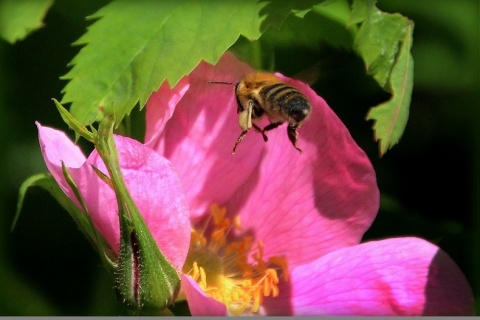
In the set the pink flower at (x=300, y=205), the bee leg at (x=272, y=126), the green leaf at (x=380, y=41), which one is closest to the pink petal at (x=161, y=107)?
the pink flower at (x=300, y=205)

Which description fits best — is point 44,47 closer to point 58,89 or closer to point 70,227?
point 58,89

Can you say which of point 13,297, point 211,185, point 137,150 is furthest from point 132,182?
point 13,297

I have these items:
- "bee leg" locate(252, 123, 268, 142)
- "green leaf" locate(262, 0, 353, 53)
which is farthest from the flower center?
"green leaf" locate(262, 0, 353, 53)

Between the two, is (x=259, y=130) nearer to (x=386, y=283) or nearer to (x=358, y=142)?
(x=358, y=142)

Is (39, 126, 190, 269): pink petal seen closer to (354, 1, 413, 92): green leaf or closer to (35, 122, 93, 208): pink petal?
(35, 122, 93, 208): pink petal

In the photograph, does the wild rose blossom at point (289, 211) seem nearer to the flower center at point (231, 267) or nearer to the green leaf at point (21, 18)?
the flower center at point (231, 267)

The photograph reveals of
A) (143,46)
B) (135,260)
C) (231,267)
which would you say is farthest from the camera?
(231,267)

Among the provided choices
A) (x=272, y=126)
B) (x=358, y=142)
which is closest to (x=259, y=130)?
(x=272, y=126)
